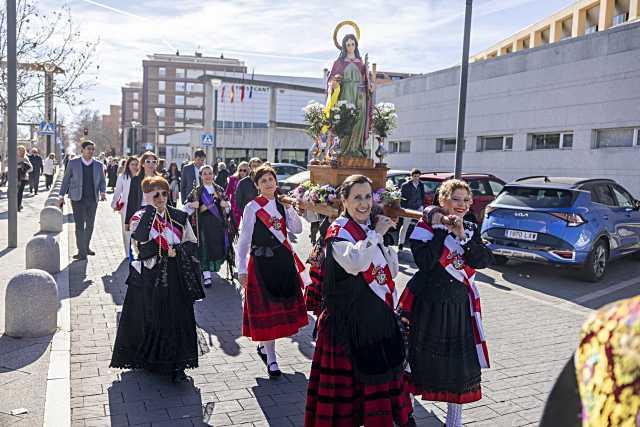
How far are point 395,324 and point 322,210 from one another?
6.14ft

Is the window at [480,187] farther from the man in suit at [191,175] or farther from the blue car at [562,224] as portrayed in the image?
the man in suit at [191,175]

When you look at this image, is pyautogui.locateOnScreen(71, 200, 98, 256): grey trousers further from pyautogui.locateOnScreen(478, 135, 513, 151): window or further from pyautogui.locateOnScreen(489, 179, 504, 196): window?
pyautogui.locateOnScreen(478, 135, 513, 151): window

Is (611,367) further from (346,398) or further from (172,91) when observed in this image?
(172,91)

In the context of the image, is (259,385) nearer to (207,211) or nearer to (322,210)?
(322,210)

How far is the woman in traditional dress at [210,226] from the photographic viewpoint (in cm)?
898

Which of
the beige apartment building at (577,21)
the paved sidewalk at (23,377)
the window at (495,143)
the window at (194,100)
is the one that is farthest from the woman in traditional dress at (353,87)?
the window at (194,100)

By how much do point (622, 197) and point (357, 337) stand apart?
30.2ft

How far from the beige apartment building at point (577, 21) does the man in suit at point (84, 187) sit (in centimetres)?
1952

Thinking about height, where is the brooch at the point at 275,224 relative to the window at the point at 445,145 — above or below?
below

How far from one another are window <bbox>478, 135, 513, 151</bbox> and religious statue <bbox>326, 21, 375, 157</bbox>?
14.1m

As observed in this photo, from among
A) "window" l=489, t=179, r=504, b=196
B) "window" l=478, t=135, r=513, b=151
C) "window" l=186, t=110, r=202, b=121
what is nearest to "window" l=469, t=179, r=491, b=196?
"window" l=489, t=179, r=504, b=196

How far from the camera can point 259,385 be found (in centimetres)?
502

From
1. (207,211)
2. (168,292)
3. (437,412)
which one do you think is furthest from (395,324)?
(207,211)

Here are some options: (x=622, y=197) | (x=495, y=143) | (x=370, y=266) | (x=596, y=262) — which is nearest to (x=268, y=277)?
(x=370, y=266)
